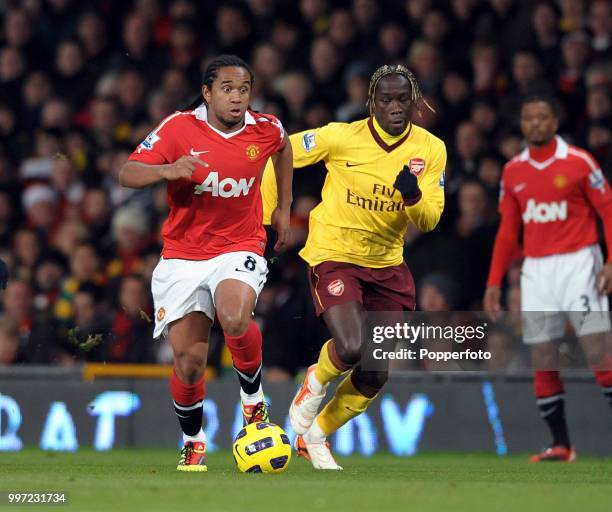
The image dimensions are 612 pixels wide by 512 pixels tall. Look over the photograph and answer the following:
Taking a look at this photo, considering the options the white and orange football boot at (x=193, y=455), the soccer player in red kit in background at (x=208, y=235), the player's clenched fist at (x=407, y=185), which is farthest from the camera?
the white and orange football boot at (x=193, y=455)

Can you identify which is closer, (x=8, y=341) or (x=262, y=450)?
(x=262, y=450)

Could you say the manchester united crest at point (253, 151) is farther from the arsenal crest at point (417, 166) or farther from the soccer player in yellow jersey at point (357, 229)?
the arsenal crest at point (417, 166)

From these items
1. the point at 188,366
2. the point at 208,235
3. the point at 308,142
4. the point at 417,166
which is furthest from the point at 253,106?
the point at 188,366

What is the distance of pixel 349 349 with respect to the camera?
7.50 m

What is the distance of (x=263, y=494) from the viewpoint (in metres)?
5.97

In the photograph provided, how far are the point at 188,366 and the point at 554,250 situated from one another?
9.16 ft

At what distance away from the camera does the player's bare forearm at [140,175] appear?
708cm

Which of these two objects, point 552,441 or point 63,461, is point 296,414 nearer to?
point 63,461

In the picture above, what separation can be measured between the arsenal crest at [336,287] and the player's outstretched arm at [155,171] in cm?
103

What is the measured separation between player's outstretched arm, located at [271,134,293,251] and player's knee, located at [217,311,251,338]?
2.40 ft

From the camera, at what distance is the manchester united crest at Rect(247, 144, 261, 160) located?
24.6 feet

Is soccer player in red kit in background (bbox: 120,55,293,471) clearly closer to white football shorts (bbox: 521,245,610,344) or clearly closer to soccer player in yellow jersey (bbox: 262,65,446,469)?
soccer player in yellow jersey (bbox: 262,65,446,469)

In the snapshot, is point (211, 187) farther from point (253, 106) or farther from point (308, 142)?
point (253, 106)

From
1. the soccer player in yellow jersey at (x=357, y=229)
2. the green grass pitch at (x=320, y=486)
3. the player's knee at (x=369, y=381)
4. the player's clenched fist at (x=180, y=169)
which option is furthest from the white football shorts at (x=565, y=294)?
the player's clenched fist at (x=180, y=169)
